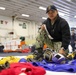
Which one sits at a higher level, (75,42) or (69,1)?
(69,1)

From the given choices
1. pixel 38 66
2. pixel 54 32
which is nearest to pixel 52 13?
pixel 54 32

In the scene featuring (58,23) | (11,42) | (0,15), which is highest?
(0,15)

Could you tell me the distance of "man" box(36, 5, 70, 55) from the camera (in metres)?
2.81

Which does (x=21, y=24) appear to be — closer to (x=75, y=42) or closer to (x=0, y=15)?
(x=0, y=15)

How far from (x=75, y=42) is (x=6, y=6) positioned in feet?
20.0

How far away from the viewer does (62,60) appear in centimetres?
218

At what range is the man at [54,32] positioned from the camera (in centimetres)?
281

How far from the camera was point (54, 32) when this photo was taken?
3.00 m

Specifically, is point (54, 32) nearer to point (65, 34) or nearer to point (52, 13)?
point (65, 34)

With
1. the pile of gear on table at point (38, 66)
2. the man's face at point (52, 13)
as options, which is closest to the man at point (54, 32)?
the man's face at point (52, 13)

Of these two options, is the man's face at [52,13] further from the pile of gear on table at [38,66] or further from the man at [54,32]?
the pile of gear on table at [38,66]

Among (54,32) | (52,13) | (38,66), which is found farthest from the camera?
(54,32)

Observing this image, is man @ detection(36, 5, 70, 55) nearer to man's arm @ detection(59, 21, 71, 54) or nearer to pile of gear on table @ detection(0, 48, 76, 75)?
man's arm @ detection(59, 21, 71, 54)

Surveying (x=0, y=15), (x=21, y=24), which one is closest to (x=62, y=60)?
(x=0, y=15)
